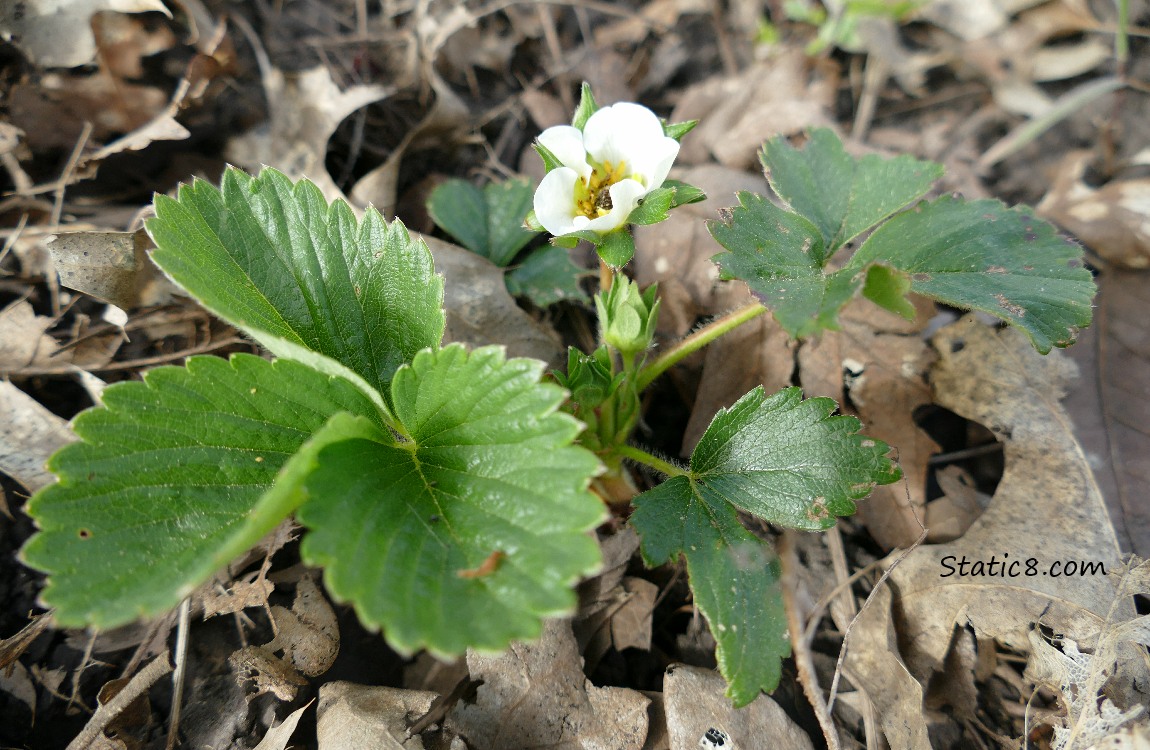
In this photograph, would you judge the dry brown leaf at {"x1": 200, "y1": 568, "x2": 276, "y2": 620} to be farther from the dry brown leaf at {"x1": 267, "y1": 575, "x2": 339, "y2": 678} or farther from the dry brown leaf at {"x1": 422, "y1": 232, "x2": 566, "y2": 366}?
the dry brown leaf at {"x1": 422, "y1": 232, "x2": 566, "y2": 366}

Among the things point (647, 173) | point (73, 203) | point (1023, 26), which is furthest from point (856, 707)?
point (1023, 26)

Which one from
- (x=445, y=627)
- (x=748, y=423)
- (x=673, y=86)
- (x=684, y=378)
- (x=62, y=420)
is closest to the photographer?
(x=445, y=627)

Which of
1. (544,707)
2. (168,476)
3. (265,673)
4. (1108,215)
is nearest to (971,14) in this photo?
(1108,215)

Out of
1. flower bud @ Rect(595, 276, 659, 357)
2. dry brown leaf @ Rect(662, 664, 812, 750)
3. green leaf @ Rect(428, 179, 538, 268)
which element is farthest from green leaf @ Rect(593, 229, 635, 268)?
dry brown leaf @ Rect(662, 664, 812, 750)

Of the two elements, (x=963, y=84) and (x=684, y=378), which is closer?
(x=684, y=378)

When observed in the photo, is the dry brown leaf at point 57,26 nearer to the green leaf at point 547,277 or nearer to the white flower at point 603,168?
the green leaf at point 547,277

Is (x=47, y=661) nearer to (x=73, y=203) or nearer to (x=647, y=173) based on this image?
(x=73, y=203)
